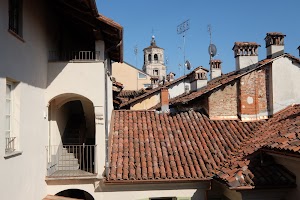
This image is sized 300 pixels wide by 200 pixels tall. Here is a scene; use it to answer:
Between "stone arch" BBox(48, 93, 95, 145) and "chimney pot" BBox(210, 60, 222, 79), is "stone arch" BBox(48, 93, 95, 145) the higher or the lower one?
the lower one

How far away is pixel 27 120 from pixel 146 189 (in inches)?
171

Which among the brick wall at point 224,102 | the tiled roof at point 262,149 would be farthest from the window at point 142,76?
the tiled roof at point 262,149

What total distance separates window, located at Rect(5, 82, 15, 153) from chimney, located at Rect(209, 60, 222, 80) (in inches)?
638

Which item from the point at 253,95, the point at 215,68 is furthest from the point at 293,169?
the point at 215,68

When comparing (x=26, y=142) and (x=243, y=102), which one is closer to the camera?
(x=26, y=142)

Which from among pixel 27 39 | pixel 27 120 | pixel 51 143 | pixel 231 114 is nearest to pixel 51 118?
pixel 51 143

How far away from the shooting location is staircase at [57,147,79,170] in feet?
38.1

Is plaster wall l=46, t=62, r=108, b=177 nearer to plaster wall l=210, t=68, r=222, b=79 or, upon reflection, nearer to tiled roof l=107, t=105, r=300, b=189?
tiled roof l=107, t=105, r=300, b=189

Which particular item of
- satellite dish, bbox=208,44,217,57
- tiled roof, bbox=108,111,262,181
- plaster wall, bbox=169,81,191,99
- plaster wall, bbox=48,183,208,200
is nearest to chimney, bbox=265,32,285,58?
tiled roof, bbox=108,111,262,181

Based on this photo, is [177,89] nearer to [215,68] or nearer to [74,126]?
[215,68]

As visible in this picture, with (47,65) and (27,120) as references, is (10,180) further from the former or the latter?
(47,65)

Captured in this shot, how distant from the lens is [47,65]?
34.6ft

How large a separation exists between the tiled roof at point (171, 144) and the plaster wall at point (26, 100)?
8.01ft

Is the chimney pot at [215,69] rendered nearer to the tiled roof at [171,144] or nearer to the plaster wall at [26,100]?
the tiled roof at [171,144]
